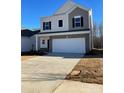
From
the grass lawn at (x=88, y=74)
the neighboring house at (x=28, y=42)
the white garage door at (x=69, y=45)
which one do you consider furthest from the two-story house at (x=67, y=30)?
the grass lawn at (x=88, y=74)

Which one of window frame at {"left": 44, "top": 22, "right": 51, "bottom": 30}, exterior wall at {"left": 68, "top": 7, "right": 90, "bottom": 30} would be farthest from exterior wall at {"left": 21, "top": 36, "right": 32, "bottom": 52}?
exterior wall at {"left": 68, "top": 7, "right": 90, "bottom": 30}

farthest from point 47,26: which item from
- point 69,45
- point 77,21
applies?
point 69,45

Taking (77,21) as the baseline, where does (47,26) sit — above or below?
Result: below

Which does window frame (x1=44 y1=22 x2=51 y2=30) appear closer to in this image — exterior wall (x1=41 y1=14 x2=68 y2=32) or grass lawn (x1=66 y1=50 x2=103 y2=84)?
exterior wall (x1=41 y1=14 x2=68 y2=32)

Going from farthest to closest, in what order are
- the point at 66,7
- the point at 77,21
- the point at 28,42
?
1. the point at 28,42
2. the point at 66,7
3. the point at 77,21

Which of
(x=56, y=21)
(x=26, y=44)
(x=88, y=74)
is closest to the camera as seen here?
(x=88, y=74)

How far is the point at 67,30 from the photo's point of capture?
17516mm

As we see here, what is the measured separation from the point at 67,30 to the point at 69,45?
5.90 feet

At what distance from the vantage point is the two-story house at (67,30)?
53.5 feet

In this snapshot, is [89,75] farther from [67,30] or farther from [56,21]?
[56,21]

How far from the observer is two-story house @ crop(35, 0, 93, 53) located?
16.3m

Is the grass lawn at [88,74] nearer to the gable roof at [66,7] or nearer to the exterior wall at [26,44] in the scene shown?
the gable roof at [66,7]
